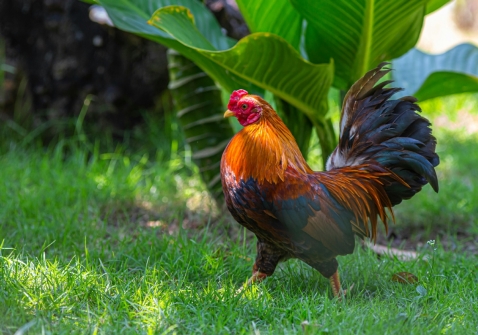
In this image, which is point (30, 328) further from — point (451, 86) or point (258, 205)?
point (451, 86)

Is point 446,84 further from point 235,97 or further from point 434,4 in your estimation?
point 235,97

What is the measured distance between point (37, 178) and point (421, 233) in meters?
3.18

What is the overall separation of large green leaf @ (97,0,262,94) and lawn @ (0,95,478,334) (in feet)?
3.25

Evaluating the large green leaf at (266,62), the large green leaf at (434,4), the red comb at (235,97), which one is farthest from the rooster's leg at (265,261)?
the large green leaf at (434,4)

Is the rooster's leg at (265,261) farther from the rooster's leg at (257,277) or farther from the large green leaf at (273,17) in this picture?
the large green leaf at (273,17)

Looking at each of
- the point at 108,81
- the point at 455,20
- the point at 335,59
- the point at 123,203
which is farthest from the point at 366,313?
the point at 455,20

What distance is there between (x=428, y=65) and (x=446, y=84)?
0.69m

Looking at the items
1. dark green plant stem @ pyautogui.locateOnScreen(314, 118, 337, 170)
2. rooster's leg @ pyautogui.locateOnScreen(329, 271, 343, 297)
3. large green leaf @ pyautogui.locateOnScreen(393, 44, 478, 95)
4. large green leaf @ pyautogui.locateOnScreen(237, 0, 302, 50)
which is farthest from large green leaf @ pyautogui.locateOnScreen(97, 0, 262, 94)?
rooster's leg @ pyautogui.locateOnScreen(329, 271, 343, 297)

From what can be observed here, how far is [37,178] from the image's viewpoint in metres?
4.91

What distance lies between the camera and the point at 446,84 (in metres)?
3.88

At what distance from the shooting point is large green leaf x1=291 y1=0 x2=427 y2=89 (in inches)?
136

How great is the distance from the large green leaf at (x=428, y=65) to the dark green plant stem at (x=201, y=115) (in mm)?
1390

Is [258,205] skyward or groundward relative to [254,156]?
groundward

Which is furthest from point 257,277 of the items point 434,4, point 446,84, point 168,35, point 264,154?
point 434,4
